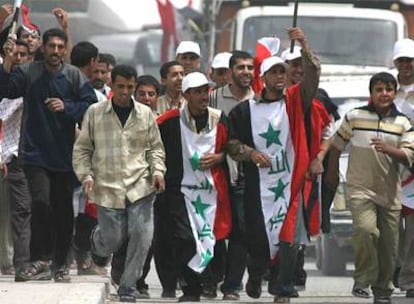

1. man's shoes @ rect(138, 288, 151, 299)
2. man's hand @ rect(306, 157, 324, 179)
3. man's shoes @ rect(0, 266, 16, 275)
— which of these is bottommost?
man's shoes @ rect(0, 266, 16, 275)

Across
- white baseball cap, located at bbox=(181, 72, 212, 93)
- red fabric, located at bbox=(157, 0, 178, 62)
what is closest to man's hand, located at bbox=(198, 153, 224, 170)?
white baseball cap, located at bbox=(181, 72, 212, 93)

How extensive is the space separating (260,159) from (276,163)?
186 mm

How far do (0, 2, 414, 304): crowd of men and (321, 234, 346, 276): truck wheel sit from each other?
497 centimetres

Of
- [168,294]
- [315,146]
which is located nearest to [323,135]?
[315,146]

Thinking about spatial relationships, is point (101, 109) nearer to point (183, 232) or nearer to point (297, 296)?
point (183, 232)

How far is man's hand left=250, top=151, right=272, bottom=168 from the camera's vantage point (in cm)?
1330

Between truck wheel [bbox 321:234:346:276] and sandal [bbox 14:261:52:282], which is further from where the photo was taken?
truck wheel [bbox 321:234:346:276]

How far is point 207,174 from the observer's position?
13.6 metres

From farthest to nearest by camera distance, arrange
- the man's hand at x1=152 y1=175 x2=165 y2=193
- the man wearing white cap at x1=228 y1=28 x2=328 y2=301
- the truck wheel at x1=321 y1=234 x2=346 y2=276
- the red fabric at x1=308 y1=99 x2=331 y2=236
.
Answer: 1. the truck wheel at x1=321 y1=234 x2=346 y2=276
2. the red fabric at x1=308 y1=99 x2=331 y2=236
3. the man wearing white cap at x1=228 y1=28 x2=328 y2=301
4. the man's hand at x1=152 y1=175 x2=165 y2=193

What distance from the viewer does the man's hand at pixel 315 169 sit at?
13305 mm

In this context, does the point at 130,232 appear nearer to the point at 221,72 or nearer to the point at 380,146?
the point at 380,146

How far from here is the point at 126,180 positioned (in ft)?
42.7

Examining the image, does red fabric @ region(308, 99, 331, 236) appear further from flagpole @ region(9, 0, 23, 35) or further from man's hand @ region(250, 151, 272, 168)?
flagpole @ region(9, 0, 23, 35)

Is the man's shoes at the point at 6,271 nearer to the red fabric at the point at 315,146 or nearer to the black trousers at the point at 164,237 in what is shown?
the black trousers at the point at 164,237
